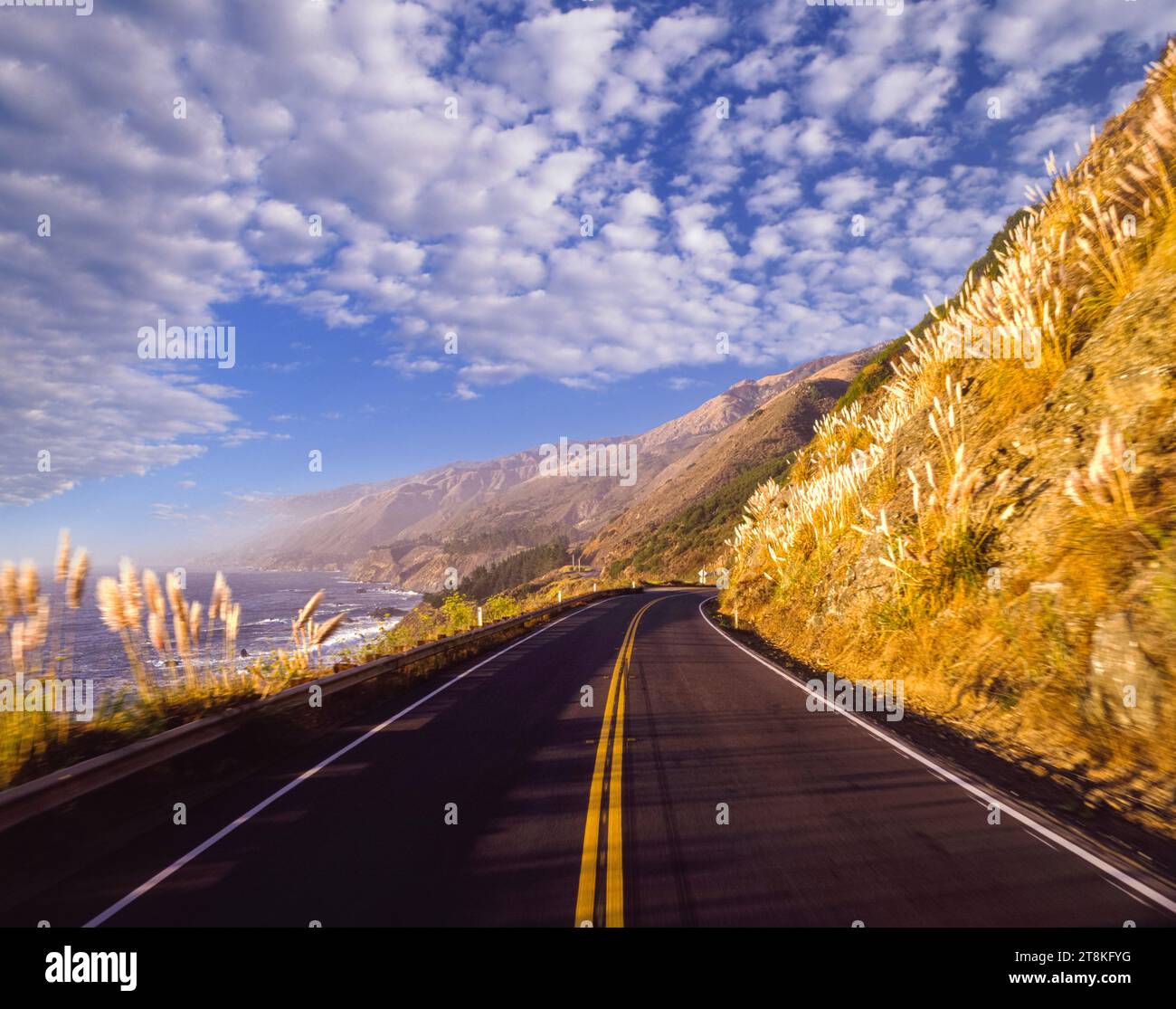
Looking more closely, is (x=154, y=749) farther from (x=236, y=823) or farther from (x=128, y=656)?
(x=128, y=656)

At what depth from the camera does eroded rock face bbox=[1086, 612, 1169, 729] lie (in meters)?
5.69

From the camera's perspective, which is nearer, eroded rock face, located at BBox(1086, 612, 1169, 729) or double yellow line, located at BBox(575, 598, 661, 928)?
double yellow line, located at BBox(575, 598, 661, 928)

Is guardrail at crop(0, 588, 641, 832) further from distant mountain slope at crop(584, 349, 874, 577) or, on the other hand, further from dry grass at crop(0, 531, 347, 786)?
distant mountain slope at crop(584, 349, 874, 577)

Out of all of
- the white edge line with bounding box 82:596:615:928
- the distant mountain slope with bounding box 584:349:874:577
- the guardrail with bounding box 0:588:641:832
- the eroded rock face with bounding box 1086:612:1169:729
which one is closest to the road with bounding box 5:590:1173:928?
the white edge line with bounding box 82:596:615:928

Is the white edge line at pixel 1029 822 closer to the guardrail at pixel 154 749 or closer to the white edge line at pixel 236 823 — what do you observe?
the white edge line at pixel 236 823

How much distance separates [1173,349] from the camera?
25.1ft

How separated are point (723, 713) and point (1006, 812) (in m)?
3.81

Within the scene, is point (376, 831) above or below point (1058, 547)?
below

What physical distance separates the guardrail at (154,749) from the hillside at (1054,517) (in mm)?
8269

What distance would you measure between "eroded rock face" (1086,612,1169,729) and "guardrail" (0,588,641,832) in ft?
30.7

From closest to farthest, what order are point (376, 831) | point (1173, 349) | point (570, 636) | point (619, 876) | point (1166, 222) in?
1. point (619, 876)
2. point (376, 831)
3. point (1173, 349)
4. point (1166, 222)
5. point (570, 636)

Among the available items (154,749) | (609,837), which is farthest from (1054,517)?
(154,749)
